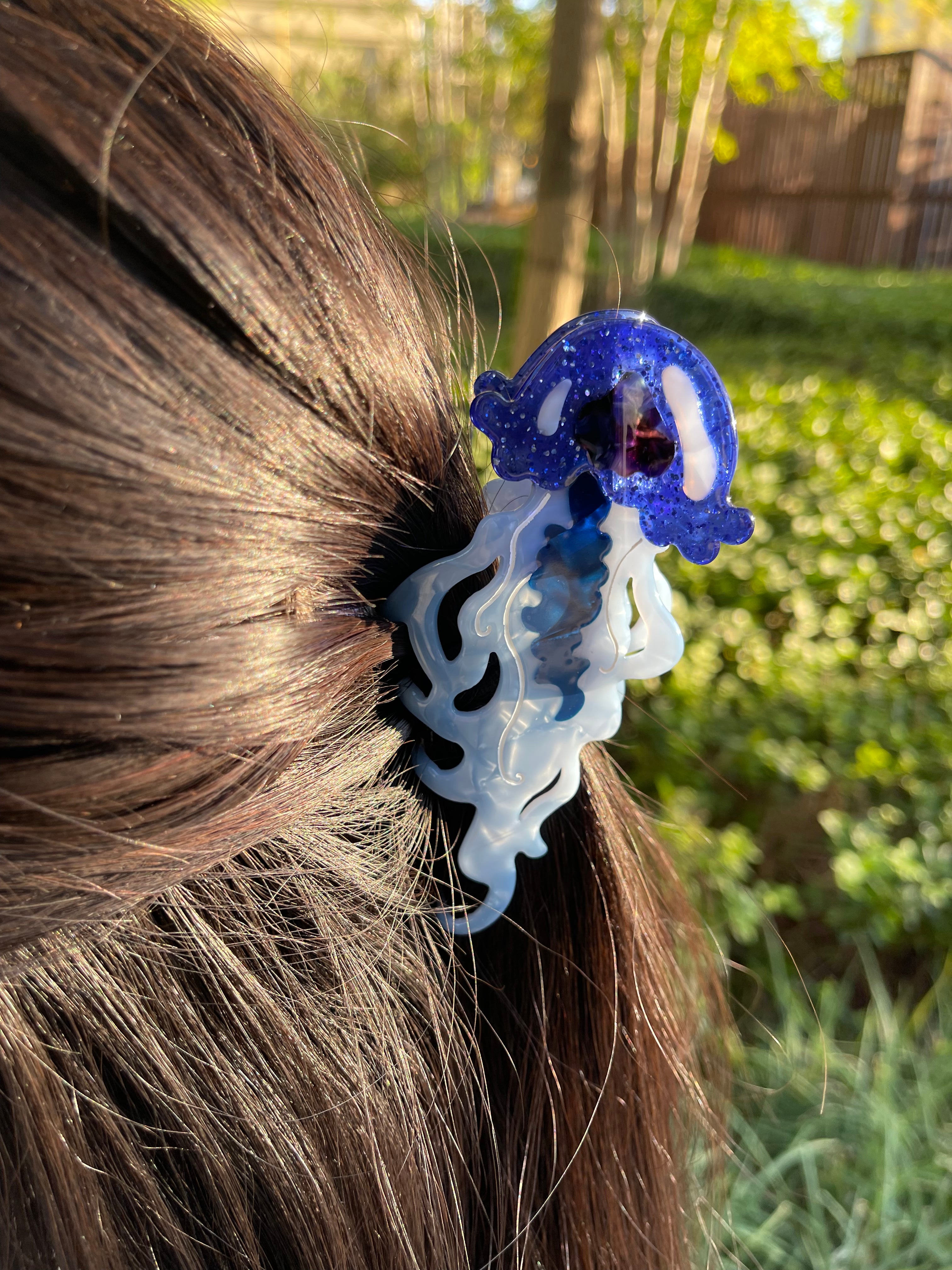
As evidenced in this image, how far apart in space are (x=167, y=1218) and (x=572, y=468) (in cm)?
63

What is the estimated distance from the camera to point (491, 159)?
1659cm

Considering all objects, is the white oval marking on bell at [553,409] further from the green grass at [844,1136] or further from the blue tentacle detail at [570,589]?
the green grass at [844,1136]

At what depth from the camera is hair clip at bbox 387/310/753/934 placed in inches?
27.9

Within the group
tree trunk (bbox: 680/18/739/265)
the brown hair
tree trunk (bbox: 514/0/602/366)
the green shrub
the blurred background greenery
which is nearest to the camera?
the brown hair

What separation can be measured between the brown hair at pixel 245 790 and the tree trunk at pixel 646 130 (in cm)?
794

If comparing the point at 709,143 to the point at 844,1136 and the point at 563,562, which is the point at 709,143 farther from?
the point at 563,562

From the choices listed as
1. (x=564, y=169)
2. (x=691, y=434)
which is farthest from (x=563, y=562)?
(x=564, y=169)

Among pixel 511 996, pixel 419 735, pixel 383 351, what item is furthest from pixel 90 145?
pixel 511 996

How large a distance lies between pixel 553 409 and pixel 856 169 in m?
14.0

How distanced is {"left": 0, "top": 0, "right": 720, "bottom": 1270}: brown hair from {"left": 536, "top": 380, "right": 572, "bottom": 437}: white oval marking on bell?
0.09 meters

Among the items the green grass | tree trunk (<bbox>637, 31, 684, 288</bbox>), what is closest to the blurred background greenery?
the green grass

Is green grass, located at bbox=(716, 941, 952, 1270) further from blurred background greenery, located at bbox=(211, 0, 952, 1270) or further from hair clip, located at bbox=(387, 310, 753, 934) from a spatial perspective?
hair clip, located at bbox=(387, 310, 753, 934)

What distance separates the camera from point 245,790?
2.18 feet

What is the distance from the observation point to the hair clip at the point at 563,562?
708 millimetres
